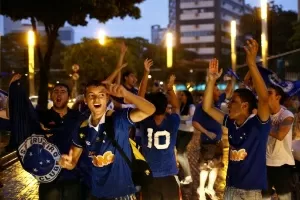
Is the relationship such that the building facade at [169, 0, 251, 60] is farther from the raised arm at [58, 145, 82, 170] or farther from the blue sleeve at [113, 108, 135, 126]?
the blue sleeve at [113, 108, 135, 126]

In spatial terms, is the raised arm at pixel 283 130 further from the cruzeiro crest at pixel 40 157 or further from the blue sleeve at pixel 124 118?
the cruzeiro crest at pixel 40 157

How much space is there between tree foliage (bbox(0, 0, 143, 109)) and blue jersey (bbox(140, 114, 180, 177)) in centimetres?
1439

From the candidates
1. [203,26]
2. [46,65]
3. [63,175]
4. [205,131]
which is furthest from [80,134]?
[203,26]

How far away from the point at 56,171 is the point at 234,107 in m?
1.89

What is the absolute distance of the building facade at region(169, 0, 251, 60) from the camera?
387 ft

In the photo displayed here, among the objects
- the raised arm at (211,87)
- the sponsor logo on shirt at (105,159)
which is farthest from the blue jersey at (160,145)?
the sponsor logo on shirt at (105,159)

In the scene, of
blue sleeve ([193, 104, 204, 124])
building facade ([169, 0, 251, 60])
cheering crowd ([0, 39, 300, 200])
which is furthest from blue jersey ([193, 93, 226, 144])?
building facade ([169, 0, 251, 60])

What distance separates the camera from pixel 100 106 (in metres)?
4.08

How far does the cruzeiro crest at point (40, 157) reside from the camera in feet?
16.5

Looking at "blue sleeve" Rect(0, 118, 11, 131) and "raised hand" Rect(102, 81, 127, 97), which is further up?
"raised hand" Rect(102, 81, 127, 97)

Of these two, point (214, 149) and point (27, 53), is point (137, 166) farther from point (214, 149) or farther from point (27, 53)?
point (27, 53)

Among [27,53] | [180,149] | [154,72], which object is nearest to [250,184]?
[180,149]

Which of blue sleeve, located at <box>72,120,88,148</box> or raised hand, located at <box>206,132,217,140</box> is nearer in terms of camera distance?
blue sleeve, located at <box>72,120,88,148</box>

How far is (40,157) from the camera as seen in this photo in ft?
16.6
